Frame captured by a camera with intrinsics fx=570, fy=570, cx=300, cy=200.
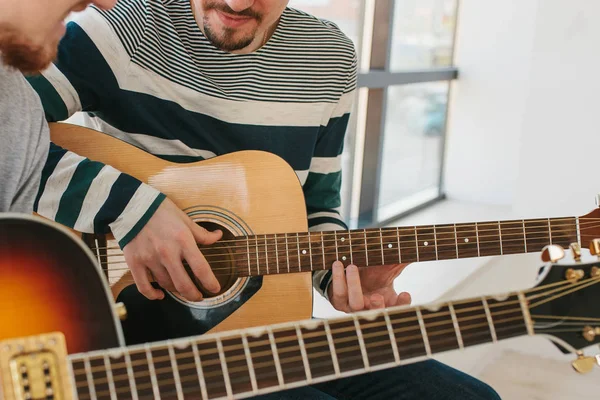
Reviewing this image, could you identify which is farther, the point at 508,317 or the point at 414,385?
the point at 414,385

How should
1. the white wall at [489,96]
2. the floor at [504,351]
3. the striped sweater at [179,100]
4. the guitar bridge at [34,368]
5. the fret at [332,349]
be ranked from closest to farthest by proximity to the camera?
the guitar bridge at [34,368]
the fret at [332,349]
the striped sweater at [179,100]
the floor at [504,351]
the white wall at [489,96]

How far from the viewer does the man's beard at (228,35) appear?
935 mm

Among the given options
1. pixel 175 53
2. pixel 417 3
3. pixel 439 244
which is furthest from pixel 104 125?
pixel 417 3

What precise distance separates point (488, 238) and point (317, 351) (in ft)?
1.47

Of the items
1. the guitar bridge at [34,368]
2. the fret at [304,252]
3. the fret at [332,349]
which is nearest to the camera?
the guitar bridge at [34,368]

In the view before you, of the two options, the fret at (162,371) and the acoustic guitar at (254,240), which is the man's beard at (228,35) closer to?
the acoustic guitar at (254,240)

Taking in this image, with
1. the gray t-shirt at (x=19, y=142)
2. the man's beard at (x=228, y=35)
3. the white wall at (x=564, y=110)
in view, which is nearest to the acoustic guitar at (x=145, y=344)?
the gray t-shirt at (x=19, y=142)

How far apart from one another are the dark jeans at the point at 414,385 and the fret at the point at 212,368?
0.42 metres

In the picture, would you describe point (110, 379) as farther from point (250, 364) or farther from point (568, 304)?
point (568, 304)

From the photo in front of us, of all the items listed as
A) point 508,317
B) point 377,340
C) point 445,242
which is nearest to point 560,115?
point 445,242

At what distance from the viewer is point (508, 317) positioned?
654 millimetres

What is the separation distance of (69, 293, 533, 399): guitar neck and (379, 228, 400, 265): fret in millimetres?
271

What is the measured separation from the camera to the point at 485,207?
3.05 metres

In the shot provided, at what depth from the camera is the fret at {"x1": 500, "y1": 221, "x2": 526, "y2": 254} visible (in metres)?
0.92
